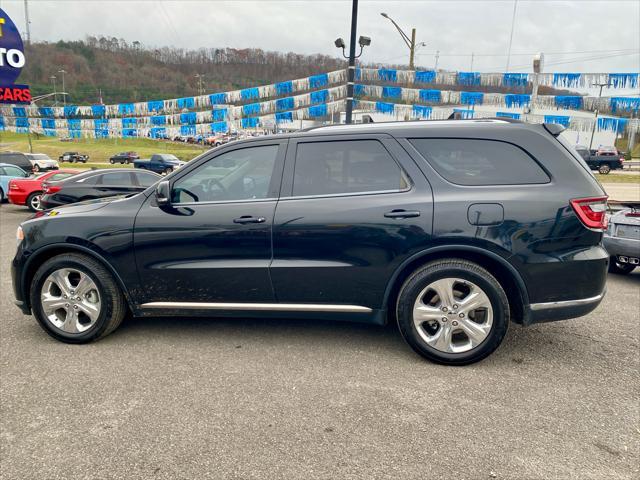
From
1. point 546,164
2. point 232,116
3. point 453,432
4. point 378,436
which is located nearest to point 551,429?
point 453,432

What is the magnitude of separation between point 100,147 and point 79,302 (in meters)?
59.9

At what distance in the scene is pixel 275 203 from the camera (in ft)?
11.0

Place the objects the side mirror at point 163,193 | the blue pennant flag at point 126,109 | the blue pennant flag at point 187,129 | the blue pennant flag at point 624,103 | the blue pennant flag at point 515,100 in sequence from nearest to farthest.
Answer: the side mirror at point 163,193
the blue pennant flag at point 515,100
the blue pennant flag at point 624,103
the blue pennant flag at point 126,109
the blue pennant flag at point 187,129

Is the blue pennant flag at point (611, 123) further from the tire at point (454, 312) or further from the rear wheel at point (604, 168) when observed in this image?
the tire at point (454, 312)

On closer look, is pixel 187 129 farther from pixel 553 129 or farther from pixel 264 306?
pixel 553 129

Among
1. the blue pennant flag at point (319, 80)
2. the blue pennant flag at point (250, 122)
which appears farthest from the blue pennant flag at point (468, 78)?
the blue pennant flag at point (250, 122)

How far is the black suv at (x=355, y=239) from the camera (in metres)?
3.10

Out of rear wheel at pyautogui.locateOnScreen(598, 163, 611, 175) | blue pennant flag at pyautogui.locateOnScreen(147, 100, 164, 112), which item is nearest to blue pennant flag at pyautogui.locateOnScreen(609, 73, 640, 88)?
rear wheel at pyautogui.locateOnScreen(598, 163, 611, 175)

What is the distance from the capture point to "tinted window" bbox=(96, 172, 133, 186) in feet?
34.8

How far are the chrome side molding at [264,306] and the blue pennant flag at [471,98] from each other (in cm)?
2548

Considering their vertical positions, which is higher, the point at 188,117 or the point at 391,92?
the point at 188,117

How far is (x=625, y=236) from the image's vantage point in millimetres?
5449

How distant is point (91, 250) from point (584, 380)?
3.89m

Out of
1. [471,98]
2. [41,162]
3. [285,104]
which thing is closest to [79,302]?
[471,98]
